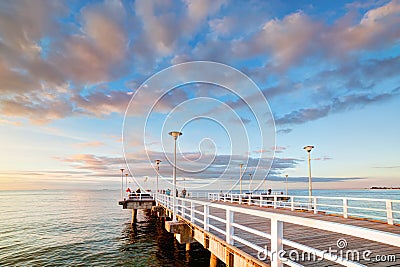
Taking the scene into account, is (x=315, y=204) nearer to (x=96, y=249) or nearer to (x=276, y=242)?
(x=276, y=242)

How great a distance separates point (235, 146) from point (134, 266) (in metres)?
9.53

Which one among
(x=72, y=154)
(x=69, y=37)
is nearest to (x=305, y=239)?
(x=69, y=37)

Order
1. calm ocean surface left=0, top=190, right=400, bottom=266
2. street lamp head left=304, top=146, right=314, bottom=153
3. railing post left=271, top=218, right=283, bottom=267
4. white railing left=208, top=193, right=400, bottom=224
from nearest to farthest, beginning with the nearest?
1. railing post left=271, top=218, right=283, bottom=267
2. white railing left=208, top=193, right=400, bottom=224
3. calm ocean surface left=0, top=190, right=400, bottom=266
4. street lamp head left=304, top=146, right=314, bottom=153

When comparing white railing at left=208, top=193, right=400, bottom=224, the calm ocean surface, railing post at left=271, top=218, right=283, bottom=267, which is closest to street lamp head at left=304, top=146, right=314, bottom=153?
white railing at left=208, top=193, right=400, bottom=224

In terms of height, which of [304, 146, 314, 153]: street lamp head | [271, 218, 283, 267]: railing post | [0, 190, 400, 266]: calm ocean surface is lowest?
[0, 190, 400, 266]: calm ocean surface

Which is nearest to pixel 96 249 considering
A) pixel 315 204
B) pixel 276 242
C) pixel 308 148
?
pixel 315 204

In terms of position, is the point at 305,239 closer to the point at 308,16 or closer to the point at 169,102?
the point at 308,16

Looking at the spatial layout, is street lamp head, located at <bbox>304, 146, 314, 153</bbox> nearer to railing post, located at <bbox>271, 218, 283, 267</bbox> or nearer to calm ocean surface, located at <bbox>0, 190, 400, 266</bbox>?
calm ocean surface, located at <bbox>0, 190, 400, 266</bbox>

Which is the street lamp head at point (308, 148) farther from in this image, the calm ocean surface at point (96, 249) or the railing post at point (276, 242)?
the railing post at point (276, 242)

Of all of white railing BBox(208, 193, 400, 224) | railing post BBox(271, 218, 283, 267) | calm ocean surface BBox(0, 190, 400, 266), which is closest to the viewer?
railing post BBox(271, 218, 283, 267)

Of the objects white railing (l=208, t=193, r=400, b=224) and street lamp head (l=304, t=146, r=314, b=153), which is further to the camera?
street lamp head (l=304, t=146, r=314, b=153)

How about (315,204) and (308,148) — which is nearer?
(315,204)

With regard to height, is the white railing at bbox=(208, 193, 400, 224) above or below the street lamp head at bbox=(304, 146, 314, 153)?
below

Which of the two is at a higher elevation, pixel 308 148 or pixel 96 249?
pixel 308 148
